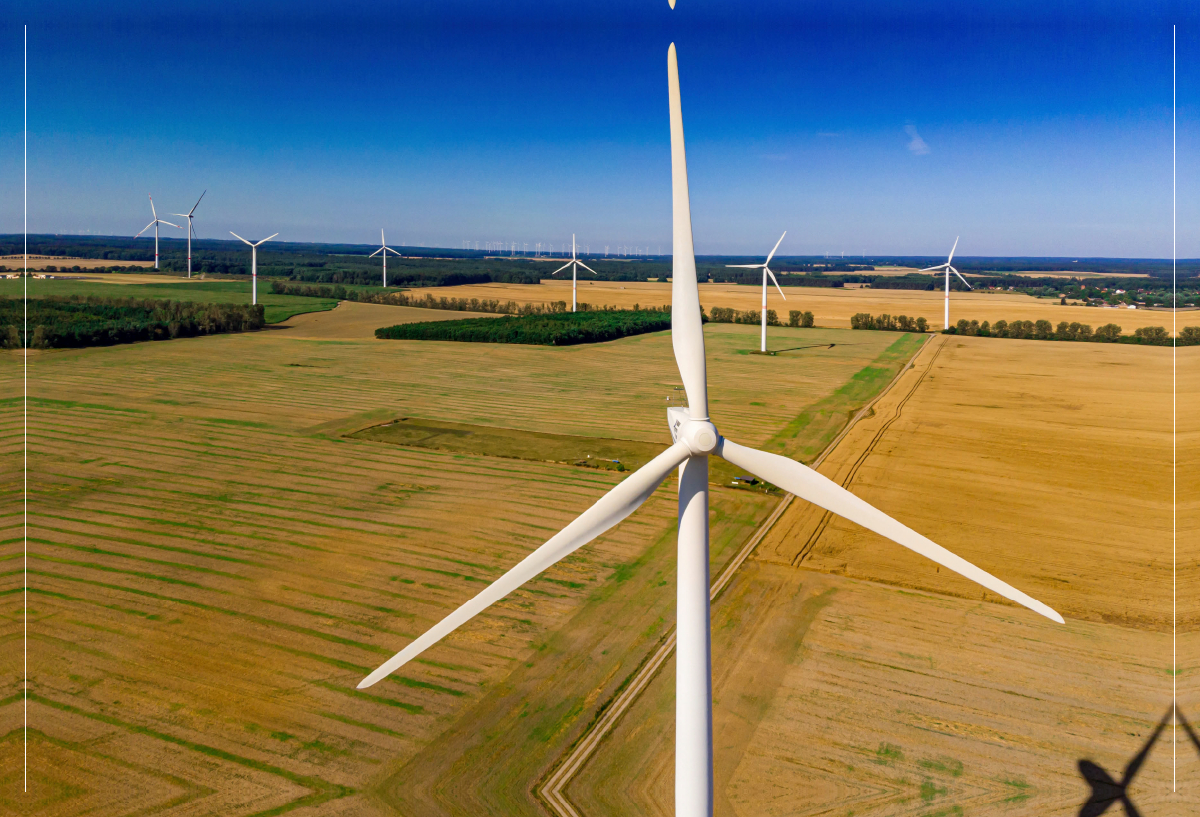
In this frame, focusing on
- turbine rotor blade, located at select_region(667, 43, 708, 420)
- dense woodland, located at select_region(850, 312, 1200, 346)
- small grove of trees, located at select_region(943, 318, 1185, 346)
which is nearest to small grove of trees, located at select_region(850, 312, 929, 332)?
dense woodland, located at select_region(850, 312, 1200, 346)

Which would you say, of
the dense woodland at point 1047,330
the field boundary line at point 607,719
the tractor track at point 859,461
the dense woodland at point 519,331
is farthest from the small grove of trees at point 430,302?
the field boundary line at point 607,719

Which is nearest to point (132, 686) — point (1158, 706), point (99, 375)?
point (1158, 706)

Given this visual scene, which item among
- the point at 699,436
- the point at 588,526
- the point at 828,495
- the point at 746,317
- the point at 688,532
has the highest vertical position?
the point at 746,317

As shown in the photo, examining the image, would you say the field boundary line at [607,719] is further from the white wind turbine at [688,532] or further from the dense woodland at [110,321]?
the dense woodland at [110,321]

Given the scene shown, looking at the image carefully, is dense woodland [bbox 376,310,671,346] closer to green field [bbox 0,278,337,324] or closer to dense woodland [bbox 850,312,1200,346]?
green field [bbox 0,278,337,324]

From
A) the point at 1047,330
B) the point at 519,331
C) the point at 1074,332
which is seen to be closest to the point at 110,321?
the point at 519,331

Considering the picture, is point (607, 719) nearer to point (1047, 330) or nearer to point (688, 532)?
point (688, 532)
